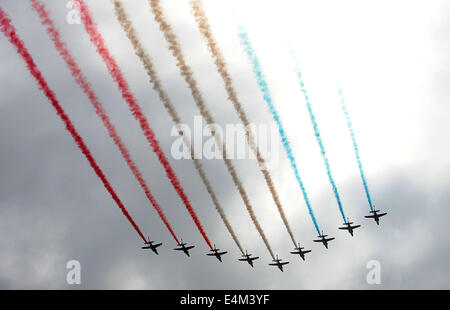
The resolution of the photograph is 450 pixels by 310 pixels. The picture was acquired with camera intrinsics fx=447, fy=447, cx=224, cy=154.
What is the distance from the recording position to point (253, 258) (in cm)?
6494

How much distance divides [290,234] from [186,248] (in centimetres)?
1816
